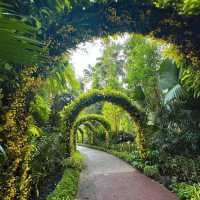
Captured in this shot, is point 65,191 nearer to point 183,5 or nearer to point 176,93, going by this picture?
point 176,93

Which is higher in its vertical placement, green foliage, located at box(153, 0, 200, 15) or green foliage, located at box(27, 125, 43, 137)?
green foliage, located at box(153, 0, 200, 15)

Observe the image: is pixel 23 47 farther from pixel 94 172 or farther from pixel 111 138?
pixel 111 138

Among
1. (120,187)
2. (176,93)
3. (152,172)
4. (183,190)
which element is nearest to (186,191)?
(183,190)

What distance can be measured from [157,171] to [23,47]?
8203 mm

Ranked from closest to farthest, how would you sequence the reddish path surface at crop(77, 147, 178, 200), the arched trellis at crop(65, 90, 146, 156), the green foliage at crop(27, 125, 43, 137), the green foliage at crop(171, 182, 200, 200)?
the green foliage at crop(27, 125, 43, 137)
the green foliage at crop(171, 182, 200, 200)
the reddish path surface at crop(77, 147, 178, 200)
the arched trellis at crop(65, 90, 146, 156)

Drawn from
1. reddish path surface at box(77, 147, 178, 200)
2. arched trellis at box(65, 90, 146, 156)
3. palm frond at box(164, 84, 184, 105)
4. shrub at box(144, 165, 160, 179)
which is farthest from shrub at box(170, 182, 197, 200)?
arched trellis at box(65, 90, 146, 156)

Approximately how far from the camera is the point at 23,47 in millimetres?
1009

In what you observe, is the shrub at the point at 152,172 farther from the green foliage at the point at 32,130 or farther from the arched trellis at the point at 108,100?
the green foliage at the point at 32,130

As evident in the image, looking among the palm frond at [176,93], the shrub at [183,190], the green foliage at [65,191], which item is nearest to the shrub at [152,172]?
the shrub at [183,190]

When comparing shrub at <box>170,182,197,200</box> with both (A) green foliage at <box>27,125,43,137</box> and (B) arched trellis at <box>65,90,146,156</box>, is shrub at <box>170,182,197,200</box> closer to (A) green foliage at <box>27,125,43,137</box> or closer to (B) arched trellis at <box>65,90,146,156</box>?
(A) green foliage at <box>27,125,43,137</box>

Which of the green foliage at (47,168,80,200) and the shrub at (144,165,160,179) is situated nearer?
the green foliage at (47,168,80,200)

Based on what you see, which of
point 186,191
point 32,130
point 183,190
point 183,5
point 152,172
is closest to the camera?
point 183,5

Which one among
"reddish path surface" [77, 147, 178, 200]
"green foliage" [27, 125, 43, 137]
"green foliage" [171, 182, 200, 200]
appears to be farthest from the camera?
"reddish path surface" [77, 147, 178, 200]

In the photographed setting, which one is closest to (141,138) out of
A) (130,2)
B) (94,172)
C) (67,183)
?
(94,172)
